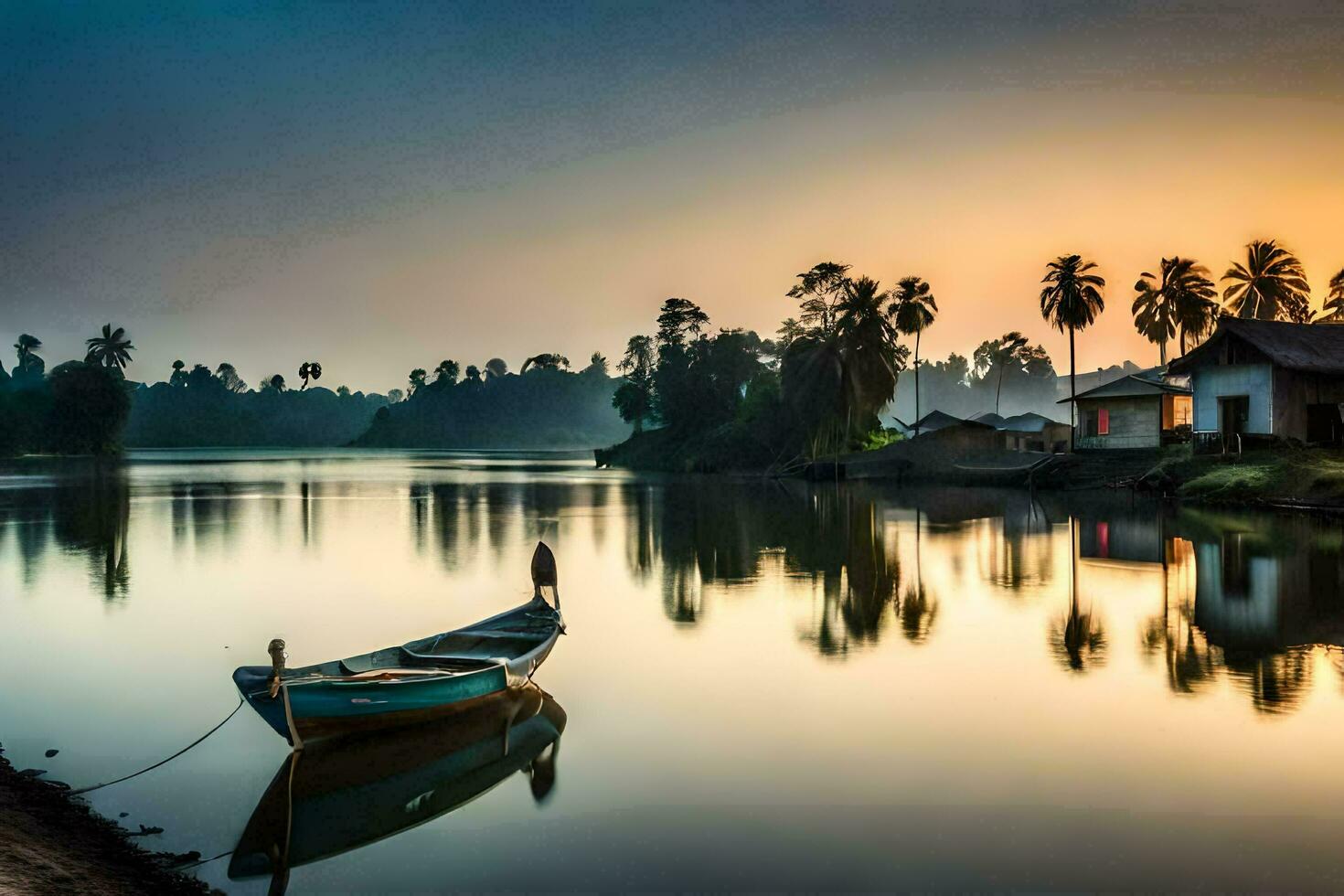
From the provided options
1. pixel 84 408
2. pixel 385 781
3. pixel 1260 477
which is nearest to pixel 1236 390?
pixel 1260 477

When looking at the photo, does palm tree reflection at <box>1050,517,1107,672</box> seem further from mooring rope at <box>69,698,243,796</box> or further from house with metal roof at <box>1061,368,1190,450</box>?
house with metal roof at <box>1061,368,1190,450</box>

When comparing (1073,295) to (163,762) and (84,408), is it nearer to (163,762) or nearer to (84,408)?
(163,762)

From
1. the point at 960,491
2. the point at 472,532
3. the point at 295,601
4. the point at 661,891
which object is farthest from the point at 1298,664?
the point at 960,491

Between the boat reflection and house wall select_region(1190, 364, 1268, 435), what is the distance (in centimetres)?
4270

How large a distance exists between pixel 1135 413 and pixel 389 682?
176 feet

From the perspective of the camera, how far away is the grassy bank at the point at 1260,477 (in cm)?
3822

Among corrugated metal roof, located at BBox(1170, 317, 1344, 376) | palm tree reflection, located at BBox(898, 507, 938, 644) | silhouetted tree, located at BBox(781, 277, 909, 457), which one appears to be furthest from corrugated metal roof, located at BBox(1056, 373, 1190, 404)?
palm tree reflection, located at BBox(898, 507, 938, 644)

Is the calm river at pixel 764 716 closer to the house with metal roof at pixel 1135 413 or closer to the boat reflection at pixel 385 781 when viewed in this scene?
the boat reflection at pixel 385 781

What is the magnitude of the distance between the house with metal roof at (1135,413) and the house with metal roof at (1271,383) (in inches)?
270

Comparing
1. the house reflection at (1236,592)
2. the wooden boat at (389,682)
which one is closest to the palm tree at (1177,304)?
the house reflection at (1236,592)

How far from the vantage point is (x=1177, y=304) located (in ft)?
242

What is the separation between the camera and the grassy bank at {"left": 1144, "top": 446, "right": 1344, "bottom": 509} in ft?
125

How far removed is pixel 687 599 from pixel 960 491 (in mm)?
40689

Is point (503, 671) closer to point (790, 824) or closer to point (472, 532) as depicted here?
point (790, 824)
